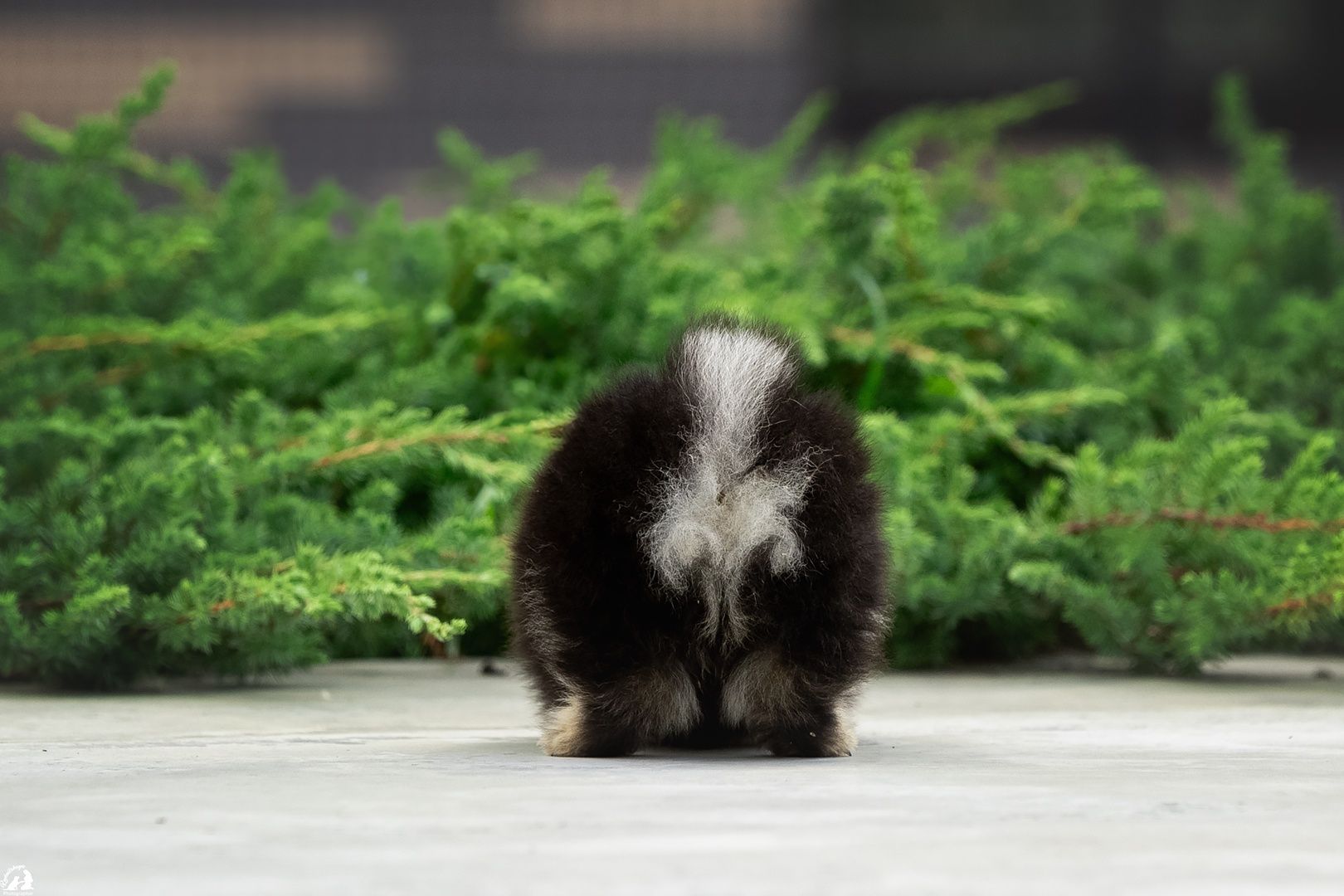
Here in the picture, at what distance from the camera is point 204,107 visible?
12.3 meters

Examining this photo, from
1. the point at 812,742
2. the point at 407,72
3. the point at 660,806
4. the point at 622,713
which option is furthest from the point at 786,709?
the point at 407,72

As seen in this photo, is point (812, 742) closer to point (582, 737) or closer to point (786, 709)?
point (786, 709)

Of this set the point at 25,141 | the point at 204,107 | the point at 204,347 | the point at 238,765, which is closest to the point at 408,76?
the point at 204,107

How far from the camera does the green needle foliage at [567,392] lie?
11.6 feet

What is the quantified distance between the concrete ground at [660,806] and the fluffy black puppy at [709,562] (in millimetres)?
104

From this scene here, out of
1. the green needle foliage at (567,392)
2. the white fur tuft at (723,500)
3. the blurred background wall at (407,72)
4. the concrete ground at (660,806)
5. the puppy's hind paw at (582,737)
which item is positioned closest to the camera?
the concrete ground at (660,806)

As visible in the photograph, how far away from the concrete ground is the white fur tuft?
300 mm

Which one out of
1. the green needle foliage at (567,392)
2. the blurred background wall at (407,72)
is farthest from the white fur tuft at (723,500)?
the blurred background wall at (407,72)

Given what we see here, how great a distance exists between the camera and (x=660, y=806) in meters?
2.12

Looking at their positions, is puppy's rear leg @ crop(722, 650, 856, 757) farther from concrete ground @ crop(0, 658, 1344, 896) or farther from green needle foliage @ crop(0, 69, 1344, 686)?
green needle foliage @ crop(0, 69, 1344, 686)

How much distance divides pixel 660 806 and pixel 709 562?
492 mm

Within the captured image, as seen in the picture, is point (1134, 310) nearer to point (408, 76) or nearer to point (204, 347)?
point (204, 347)

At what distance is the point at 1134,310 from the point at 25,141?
8611 millimetres

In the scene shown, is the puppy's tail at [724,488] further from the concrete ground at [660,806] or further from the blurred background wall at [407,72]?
the blurred background wall at [407,72]
